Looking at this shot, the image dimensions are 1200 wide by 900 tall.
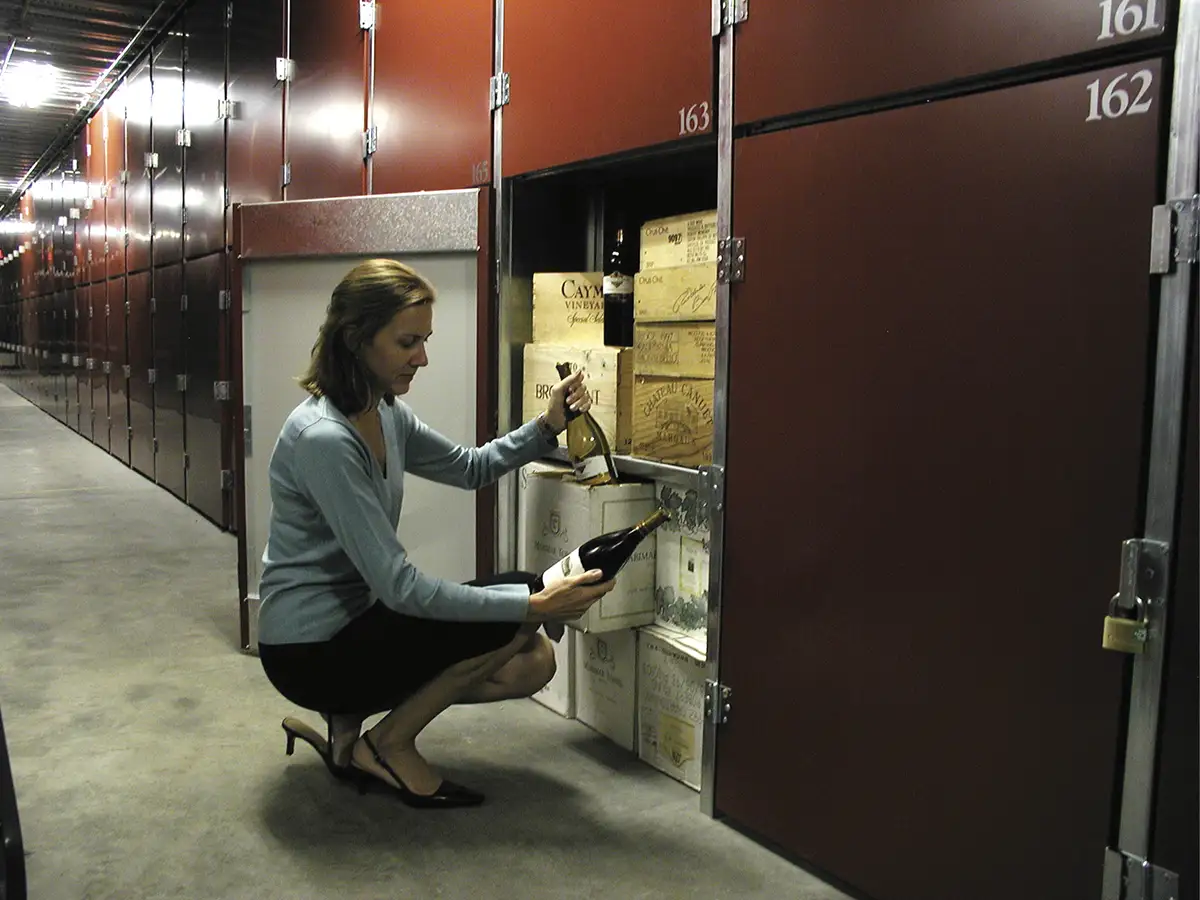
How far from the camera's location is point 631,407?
9.66 ft

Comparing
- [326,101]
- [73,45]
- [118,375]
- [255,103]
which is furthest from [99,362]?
[326,101]

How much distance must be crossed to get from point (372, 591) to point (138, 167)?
6843mm

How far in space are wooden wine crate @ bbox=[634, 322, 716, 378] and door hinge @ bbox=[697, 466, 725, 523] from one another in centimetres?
25

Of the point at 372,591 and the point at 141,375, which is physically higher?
the point at 141,375

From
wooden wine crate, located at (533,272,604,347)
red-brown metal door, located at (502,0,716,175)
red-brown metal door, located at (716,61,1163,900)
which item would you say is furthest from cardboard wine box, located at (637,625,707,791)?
red-brown metal door, located at (502,0,716,175)

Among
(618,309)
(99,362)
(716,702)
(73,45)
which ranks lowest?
(716,702)

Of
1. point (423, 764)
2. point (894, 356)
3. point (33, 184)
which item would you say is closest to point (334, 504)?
point (423, 764)

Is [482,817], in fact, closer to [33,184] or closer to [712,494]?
[712,494]

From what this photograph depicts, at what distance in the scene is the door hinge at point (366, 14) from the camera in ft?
12.4

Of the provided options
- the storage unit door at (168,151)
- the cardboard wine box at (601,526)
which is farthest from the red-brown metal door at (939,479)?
the storage unit door at (168,151)

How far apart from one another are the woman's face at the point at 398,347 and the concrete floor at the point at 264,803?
3.58 ft

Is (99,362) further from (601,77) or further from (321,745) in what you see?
(601,77)

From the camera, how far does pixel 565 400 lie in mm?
2881

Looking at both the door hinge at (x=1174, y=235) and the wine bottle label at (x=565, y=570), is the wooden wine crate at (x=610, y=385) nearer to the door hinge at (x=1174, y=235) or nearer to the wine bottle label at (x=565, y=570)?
the wine bottle label at (x=565, y=570)
